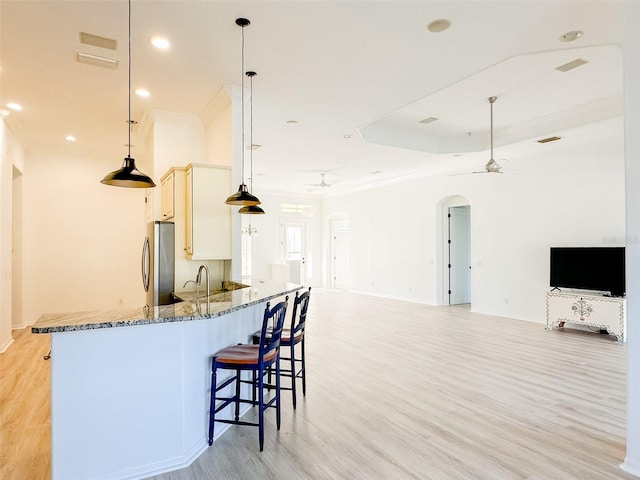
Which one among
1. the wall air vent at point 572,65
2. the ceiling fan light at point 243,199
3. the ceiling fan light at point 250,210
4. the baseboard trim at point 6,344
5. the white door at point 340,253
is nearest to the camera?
the ceiling fan light at point 243,199

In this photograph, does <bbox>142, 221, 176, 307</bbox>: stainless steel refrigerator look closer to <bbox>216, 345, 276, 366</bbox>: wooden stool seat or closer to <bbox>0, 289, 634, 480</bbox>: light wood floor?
<bbox>0, 289, 634, 480</bbox>: light wood floor

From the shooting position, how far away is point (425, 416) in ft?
10.8

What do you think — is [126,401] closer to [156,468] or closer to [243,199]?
[156,468]

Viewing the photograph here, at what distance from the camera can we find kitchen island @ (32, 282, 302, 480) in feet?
7.47

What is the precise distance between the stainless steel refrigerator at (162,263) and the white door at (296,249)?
801cm

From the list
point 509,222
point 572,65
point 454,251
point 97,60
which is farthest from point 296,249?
point 572,65

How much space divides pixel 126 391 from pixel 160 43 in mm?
2860

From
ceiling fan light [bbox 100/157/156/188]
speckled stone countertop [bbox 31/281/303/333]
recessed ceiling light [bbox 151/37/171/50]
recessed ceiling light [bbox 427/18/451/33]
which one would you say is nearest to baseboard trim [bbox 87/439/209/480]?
speckled stone countertop [bbox 31/281/303/333]

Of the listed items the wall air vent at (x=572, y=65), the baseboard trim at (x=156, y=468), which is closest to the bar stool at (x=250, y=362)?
the baseboard trim at (x=156, y=468)

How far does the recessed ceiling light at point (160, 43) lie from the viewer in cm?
336

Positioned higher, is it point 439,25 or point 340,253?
point 439,25

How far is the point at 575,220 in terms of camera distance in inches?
261

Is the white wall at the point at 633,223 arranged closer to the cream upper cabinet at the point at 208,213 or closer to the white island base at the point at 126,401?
the white island base at the point at 126,401

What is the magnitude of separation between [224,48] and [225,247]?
2078mm
